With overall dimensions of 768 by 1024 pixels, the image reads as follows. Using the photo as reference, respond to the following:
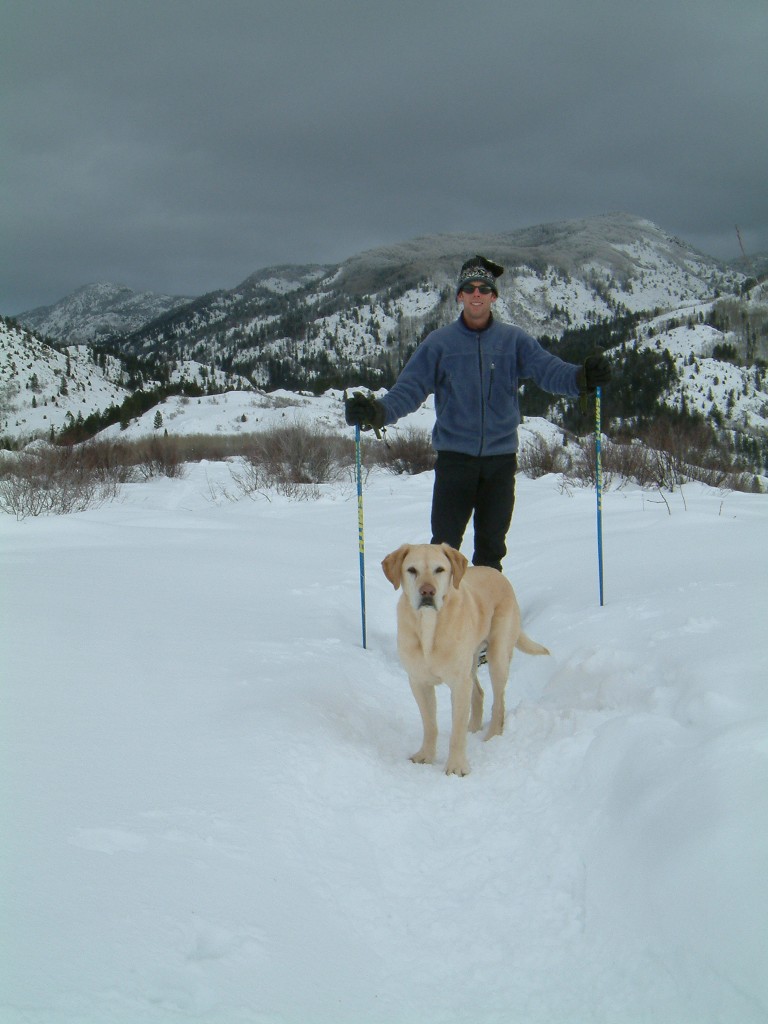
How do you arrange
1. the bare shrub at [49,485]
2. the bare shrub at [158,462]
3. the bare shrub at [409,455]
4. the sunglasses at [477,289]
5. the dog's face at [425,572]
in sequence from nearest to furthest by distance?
the dog's face at [425,572] < the sunglasses at [477,289] < the bare shrub at [49,485] < the bare shrub at [158,462] < the bare shrub at [409,455]

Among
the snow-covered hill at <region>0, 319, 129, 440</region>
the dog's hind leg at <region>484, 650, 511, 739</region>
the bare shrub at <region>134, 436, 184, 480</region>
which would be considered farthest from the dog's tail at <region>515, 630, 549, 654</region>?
the snow-covered hill at <region>0, 319, 129, 440</region>

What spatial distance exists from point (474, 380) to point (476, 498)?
0.93m

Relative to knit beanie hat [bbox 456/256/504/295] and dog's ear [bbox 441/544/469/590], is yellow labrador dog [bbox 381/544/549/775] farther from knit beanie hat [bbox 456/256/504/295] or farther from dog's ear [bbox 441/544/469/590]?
knit beanie hat [bbox 456/256/504/295]

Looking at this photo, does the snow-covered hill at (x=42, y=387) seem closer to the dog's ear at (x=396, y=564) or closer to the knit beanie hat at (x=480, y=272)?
the knit beanie hat at (x=480, y=272)

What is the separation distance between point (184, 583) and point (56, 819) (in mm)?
3763

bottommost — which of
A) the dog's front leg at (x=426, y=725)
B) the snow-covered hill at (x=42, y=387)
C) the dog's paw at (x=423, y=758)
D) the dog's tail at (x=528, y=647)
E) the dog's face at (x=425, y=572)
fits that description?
the dog's paw at (x=423, y=758)

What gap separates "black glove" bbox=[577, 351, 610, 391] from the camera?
4816 mm

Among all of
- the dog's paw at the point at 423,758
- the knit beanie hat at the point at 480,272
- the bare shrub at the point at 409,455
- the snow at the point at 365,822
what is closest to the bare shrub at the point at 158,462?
the bare shrub at the point at 409,455

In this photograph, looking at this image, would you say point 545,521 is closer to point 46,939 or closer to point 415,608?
point 415,608

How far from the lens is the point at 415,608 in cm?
324

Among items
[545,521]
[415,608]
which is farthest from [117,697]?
[545,521]

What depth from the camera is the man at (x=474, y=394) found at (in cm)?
471

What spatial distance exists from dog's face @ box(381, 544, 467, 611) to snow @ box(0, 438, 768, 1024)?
2.83 ft

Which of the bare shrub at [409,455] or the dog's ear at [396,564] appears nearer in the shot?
the dog's ear at [396,564]
